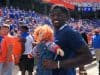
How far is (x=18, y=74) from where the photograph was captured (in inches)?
528

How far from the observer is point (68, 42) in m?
4.01

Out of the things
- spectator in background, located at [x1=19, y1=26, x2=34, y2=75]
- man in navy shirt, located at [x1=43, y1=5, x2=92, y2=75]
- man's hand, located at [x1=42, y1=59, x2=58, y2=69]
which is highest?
man in navy shirt, located at [x1=43, y1=5, x2=92, y2=75]

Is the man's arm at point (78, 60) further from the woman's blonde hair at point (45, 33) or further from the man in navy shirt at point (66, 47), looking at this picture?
Result: the woman's blonde hair at point (45, 33)

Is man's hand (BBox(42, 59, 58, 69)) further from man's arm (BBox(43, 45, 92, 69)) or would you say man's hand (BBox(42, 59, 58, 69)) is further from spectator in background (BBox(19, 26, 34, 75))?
spectator in background (BBox(19, 26, 34, 75))

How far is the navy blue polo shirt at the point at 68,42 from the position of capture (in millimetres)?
3982

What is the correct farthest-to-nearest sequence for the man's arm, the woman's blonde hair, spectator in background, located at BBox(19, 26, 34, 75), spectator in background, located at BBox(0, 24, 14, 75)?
1. spectator in background, located at BBox(19, 26, 34, 75)
2. spectator in background, located at BBox(0, 24, 14, 75)
3. the woman's blonde hair
4. the man's arm

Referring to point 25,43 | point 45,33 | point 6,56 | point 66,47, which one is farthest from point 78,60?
point 25,43

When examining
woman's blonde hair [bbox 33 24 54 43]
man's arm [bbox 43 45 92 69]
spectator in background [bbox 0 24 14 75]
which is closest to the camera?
man's arm [bbox 43 45 92 69]

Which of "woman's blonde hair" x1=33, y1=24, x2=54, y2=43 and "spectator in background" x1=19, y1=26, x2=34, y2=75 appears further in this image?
"spectator in background" x1=19, y1=26, x2=34, y2=75

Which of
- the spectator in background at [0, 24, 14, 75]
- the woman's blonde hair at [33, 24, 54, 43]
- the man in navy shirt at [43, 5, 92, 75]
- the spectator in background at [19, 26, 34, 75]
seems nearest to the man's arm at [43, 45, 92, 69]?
the man in navy shirt at [43, 5, 92, 75]

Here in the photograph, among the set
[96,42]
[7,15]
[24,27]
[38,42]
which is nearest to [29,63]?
[24,27]

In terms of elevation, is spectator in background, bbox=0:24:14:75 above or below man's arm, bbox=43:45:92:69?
below

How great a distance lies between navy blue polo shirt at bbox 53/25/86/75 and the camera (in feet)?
13.1

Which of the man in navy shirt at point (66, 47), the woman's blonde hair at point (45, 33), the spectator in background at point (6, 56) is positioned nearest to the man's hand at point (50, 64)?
the man in navy shirt at point (66, 47)
